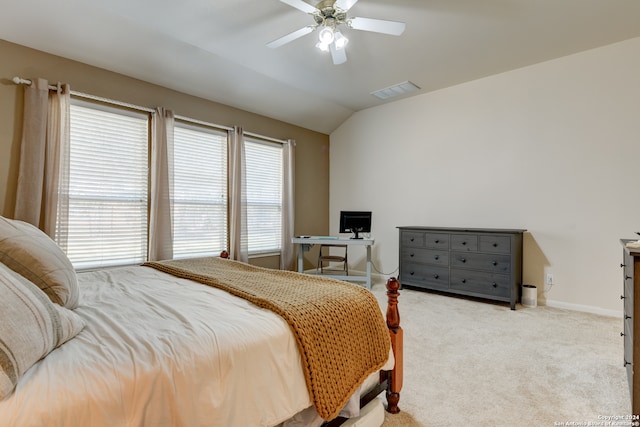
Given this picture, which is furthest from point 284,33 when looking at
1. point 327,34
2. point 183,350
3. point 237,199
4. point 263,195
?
point 183,350

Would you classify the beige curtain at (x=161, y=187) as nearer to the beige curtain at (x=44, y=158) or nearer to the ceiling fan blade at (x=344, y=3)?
the beige curtain at (x=44, y=158)

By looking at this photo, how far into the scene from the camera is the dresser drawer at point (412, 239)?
13.3 feet

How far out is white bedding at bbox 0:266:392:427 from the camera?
719 millimetres

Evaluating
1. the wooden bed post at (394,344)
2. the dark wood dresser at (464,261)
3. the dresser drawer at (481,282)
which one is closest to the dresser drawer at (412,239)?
the dark wood dresser at (464,261)

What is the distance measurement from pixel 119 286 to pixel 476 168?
3965mm

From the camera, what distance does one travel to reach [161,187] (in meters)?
3.42

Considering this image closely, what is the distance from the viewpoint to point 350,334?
1.29 meters

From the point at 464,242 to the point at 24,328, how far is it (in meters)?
3.79

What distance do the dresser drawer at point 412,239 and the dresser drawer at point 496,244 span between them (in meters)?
0.72

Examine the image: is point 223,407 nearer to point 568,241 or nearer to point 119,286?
point 119,286

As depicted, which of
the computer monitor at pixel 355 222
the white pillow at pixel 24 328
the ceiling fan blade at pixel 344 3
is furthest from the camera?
the computer monitor at pixel 355 222

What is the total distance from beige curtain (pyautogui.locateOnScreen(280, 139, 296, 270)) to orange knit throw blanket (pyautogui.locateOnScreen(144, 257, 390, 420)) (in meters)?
2.92

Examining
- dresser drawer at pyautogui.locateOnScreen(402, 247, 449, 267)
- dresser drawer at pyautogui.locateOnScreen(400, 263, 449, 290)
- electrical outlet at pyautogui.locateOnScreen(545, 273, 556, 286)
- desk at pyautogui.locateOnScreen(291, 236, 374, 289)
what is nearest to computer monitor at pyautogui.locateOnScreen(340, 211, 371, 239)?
desk at pyautogui.locateOnScreen(291, 236, 374, 289)

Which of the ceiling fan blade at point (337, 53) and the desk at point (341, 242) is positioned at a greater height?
the ceiling fan blade at point (337, 53)
